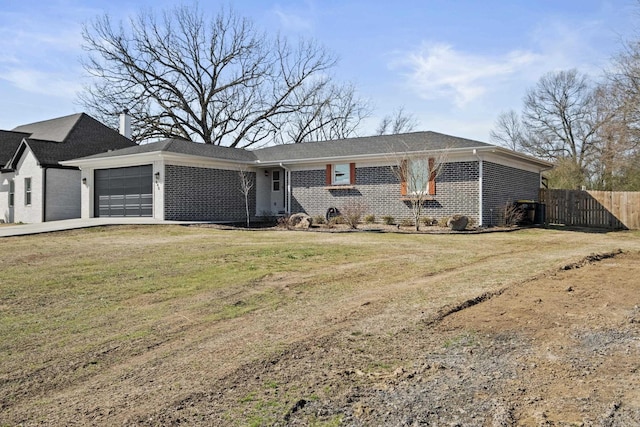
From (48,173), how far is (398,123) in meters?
31.3

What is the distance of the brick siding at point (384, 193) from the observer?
696 inches

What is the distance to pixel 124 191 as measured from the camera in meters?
21.2

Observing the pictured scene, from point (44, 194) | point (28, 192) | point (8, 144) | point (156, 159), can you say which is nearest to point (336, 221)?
point (156, 159)

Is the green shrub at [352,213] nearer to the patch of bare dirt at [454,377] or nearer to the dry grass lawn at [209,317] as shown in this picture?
the dry grass lawn at [209,317]

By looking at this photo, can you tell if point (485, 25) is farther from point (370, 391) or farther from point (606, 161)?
point (606, 161)

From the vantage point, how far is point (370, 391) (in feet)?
11.3

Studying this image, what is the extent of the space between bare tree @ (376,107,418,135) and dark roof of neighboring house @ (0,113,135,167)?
25156mm

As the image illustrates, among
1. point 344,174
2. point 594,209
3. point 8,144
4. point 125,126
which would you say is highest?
point 125,126

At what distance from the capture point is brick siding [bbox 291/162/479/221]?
17.7m

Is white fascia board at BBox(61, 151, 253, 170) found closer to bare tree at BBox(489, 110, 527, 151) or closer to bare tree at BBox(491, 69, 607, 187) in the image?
bare tree at BBox(491, 69, 607, 187)

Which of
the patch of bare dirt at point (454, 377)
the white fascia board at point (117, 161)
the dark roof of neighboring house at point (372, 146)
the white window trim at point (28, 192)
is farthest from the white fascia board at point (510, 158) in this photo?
the white window trim at point (28, 192)

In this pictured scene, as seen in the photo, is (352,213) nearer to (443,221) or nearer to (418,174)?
(418,174)

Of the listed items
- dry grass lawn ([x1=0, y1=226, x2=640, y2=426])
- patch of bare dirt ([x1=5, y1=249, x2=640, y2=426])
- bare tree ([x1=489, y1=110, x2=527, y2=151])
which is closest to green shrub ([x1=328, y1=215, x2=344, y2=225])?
dry grass lawn ([x1=0, y1=226, x2=640, y2=426])

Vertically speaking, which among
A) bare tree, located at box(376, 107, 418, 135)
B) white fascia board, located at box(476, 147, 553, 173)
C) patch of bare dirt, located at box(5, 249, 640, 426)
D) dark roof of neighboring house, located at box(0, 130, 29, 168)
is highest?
bare tree, located at box(376, 107, 418, 135)
